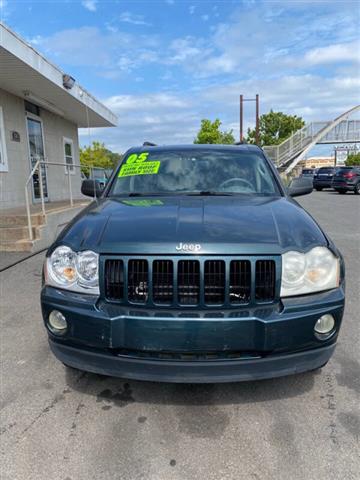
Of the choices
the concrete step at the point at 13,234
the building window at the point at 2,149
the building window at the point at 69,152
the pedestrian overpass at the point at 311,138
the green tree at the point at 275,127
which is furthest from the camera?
the green tree at the point at 275,127

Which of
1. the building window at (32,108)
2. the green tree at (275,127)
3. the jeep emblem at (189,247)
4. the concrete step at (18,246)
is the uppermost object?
the green tree at (275,127)

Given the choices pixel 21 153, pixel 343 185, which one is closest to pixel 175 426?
pixel 21 153

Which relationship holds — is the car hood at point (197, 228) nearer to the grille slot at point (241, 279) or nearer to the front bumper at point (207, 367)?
the grille slot at point (241, 279)

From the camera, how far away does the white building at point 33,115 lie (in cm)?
787

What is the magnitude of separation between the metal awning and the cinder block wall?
1.08 feet

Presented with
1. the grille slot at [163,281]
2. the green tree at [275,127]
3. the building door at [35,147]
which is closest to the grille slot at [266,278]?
the grille slot at [163,281]

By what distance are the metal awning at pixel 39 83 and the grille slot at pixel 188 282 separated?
6652 millimetres

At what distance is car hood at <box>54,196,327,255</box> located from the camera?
206cm

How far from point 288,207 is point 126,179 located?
1.61m

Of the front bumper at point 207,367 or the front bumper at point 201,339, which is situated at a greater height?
the front bumper at point 201,339

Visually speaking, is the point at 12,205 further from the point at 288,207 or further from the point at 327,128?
the point at 327,128

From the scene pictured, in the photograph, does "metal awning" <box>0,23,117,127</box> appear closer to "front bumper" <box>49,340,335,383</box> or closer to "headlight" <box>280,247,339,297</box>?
"front bumper" <box>49,340,335,383</box>

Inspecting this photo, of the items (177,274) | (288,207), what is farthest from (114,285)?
(288,207)

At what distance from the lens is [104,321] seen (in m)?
1.98
